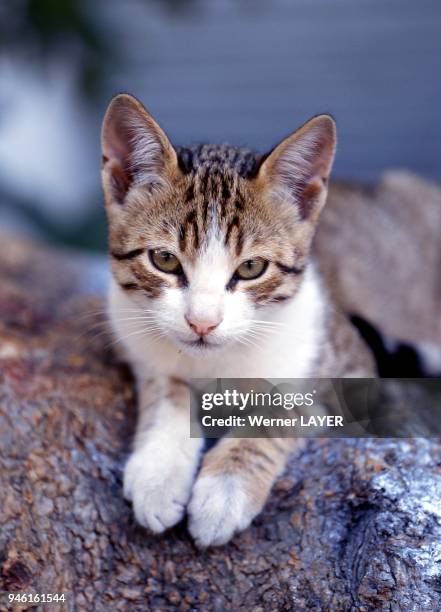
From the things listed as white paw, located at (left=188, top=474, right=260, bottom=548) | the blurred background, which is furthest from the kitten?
the blurred background

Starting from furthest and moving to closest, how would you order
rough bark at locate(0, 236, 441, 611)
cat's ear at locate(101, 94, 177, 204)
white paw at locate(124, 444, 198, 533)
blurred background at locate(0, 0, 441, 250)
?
1. blurred background at locate(0, 0, 441, 250)
2. cat's ear at locate(101, 94, 177, 204)
3. white paw at locate(124, 444, 198, 533)
4. rough bark at locate(0, 236, 441, 611)

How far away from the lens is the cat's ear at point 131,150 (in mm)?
1708

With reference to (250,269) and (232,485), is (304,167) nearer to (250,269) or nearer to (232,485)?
(250,269)

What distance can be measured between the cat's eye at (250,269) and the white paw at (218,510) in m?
0.48

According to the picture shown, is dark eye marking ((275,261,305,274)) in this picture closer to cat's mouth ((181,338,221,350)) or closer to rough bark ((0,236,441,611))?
cat's mouth ((181,338,221,350))

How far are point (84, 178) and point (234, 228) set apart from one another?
11.4 ft

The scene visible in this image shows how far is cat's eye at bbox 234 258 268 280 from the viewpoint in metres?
1.69

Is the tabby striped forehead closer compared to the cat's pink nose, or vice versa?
the cat's pink nose

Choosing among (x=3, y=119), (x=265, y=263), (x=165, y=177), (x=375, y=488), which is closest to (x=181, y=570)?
(x=375, y=488)

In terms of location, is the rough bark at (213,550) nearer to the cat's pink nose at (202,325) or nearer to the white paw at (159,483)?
the white paw at (159,483)

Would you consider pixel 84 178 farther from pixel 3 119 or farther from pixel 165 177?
pixel 165 177

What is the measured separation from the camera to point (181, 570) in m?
1.57

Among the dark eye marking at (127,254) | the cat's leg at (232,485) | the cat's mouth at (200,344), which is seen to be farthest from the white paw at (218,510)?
the dark eye marking at (127,254)

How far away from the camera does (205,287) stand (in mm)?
1597
